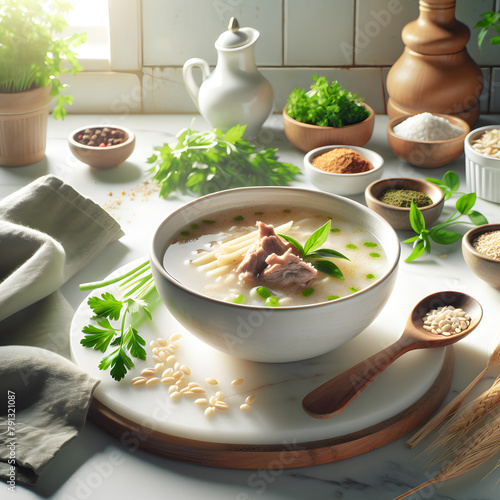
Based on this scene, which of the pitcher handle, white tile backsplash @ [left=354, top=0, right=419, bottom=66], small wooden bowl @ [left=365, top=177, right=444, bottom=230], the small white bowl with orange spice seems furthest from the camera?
white tile backsplash @ [left=354, top=0, right=419, bottom=66]

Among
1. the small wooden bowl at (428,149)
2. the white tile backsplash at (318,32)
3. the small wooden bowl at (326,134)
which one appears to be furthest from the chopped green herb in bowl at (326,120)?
the white tile backsplash at (318,32)

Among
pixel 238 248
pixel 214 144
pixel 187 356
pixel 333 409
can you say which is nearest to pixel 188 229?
pixel 238 248

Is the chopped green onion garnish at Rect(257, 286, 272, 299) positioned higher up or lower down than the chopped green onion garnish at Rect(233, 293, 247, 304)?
higher up

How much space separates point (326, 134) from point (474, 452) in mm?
1224

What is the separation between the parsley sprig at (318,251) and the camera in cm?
110

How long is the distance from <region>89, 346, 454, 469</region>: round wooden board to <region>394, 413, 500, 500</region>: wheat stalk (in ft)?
0.30

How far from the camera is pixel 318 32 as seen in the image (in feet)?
7.55

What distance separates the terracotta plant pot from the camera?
1.85 meters

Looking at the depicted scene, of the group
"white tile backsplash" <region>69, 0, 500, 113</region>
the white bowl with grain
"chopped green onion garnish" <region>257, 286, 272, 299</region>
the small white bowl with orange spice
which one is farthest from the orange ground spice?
"chopped green onion garnish" <region>257, 286, 272, 299</region>

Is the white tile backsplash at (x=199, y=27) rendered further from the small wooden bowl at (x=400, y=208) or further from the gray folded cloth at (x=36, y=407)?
the gray folded cloth at (x=36, y=407)

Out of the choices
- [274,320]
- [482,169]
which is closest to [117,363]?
[274,320]

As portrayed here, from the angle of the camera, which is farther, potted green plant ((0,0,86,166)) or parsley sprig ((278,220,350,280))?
potted green plant ((0,0,86,166))

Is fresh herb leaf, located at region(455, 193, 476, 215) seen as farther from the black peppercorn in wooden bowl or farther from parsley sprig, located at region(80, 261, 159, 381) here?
the black peppercorn in wooden bowl

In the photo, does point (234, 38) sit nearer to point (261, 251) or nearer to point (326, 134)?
point (326, 134)
